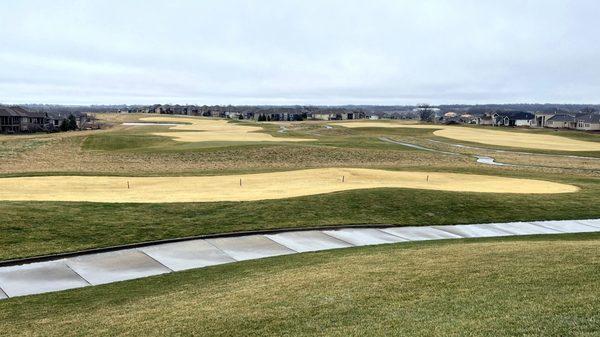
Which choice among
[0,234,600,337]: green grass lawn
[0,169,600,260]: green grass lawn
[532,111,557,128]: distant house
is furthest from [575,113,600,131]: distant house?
[0,234,600,337]: green grass lawn

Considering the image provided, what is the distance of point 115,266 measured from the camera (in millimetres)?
16078

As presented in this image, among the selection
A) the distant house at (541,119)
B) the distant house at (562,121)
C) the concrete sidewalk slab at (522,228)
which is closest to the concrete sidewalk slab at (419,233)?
the concrete sidewalk slab at (522,228)

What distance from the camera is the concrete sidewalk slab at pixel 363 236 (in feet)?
65.4

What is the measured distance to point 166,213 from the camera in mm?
22625

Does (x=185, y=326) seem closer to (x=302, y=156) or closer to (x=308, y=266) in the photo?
(x=308, y=266)

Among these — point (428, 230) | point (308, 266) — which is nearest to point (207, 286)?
point (308, 266)

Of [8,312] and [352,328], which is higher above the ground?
[352,328]

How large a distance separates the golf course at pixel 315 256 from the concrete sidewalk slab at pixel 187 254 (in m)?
0.76

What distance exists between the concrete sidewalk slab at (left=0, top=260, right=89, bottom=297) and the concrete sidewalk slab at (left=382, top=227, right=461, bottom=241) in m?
12.2

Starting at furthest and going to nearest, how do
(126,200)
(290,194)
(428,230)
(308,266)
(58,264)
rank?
(290,194) < (126,200) < (428,230) < (58,264) < (308,266)

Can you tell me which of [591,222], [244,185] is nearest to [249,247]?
[244,185]

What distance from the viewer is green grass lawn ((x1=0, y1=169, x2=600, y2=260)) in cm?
1880

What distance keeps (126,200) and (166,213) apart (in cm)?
446

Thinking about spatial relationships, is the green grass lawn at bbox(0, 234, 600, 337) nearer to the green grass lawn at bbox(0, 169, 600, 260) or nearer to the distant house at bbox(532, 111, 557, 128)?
the green grass lawn at bbox(0, 169, 600, 260)
